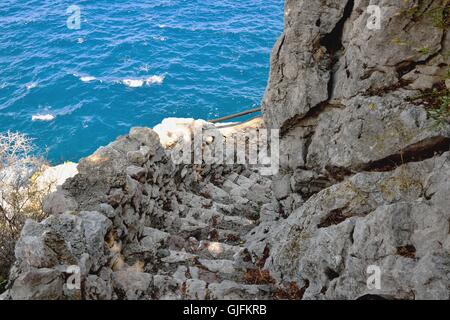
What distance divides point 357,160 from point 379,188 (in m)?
1.06

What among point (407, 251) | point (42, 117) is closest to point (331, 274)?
point (407, 251)

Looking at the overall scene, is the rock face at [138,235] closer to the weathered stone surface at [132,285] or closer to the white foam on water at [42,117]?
the weathered stone surface at [132,285]

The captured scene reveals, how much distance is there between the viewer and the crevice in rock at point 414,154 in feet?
25.8

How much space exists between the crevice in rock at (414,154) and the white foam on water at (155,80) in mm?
35665

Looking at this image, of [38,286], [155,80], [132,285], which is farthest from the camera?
[155,80]

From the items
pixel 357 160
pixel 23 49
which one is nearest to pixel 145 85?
pixel 23 49

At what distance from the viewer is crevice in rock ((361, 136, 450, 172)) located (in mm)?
7875

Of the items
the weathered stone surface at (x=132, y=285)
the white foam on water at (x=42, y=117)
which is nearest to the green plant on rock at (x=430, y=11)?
the weathered stone surface at (x=132, y=285)

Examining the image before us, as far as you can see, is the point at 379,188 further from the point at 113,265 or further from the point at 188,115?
the point at 188,115

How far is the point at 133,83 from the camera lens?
42.0 metres

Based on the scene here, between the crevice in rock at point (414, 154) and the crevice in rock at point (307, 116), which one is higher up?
the crevice in rock at point (307, 116)

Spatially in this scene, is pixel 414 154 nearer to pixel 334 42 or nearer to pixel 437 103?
pixel 437 103

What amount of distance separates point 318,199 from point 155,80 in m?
35.3

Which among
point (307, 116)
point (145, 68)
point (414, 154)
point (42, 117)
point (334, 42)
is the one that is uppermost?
point (145, 68)
